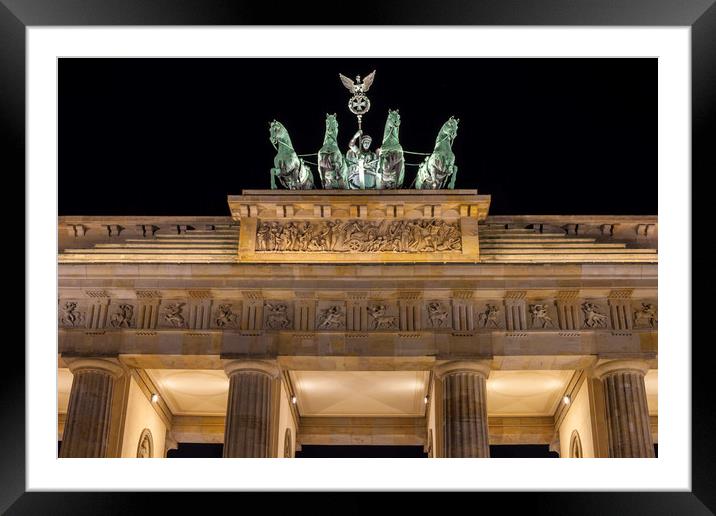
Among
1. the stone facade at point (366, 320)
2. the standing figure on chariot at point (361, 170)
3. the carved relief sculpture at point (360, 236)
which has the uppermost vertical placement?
the standing figure on chariot at point (361, 170)

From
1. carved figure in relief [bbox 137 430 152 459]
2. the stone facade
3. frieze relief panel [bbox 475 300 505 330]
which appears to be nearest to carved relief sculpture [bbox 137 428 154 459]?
carved figure in relief [bbox 137 430 152 459]

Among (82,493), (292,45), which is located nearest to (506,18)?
(292,45)

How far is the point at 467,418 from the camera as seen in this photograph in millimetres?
26094

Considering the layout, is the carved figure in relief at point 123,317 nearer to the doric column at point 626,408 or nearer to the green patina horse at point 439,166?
the green patina horse at point 439,166

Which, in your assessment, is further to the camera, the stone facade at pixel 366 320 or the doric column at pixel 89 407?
the stone facade at pixel 366 320

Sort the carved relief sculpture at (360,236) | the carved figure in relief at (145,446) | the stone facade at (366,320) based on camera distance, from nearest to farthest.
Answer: the stone facade at (366,320) < the carved relief sculpture at (360,236) < the carved figure in relief at (145,446)

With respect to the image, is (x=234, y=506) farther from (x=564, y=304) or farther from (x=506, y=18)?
(x=564, y=304)

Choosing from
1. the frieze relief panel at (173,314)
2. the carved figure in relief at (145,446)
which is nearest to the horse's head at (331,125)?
the frieze relief panel at (173,314)

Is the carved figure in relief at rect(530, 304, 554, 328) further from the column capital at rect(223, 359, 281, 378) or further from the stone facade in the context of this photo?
the column capital at rect(223, 359, 281, 378)

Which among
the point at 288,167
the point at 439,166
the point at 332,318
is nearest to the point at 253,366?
the point at 332,318

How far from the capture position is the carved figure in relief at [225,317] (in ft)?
89.8

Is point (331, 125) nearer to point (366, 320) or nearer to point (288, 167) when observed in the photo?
point (288, 167)

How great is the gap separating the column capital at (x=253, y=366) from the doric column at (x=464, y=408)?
16.8ft

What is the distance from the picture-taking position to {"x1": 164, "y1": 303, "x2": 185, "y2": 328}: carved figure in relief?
2736cm
